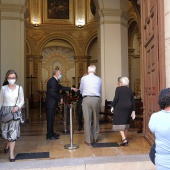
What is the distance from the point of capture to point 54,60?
85.7 feet

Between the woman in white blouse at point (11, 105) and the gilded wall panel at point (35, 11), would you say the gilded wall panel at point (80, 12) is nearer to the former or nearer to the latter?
the gilded wall panel at point (35, 11)

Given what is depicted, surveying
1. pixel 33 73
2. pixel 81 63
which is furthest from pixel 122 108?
pixel 33 73

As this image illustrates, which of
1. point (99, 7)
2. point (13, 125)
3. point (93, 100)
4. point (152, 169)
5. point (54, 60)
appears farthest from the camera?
point (54, 60)

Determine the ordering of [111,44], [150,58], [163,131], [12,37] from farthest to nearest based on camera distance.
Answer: [111,44], [12,37], [150,58], [163,131]

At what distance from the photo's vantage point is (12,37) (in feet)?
34.4

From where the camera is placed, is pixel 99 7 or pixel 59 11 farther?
pixel 59 11

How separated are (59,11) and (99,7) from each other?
1301 cm

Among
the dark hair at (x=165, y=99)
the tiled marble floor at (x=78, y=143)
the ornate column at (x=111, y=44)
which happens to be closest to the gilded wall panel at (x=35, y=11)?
the ornate column at (x=111, y=44)

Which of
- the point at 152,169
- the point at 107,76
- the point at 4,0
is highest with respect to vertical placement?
the point at 4,0

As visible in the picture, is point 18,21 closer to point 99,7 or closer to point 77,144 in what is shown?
point 99,7

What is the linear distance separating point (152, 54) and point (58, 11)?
19149 mm

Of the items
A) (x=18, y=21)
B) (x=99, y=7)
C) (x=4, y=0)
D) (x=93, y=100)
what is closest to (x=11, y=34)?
(x=18, y=21)

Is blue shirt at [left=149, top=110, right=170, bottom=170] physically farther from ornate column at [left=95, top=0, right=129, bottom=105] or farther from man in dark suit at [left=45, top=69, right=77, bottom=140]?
ornate column at [left=95, top=0, right=129, bottom=105]

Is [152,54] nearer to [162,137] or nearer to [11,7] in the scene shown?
[162,137]
